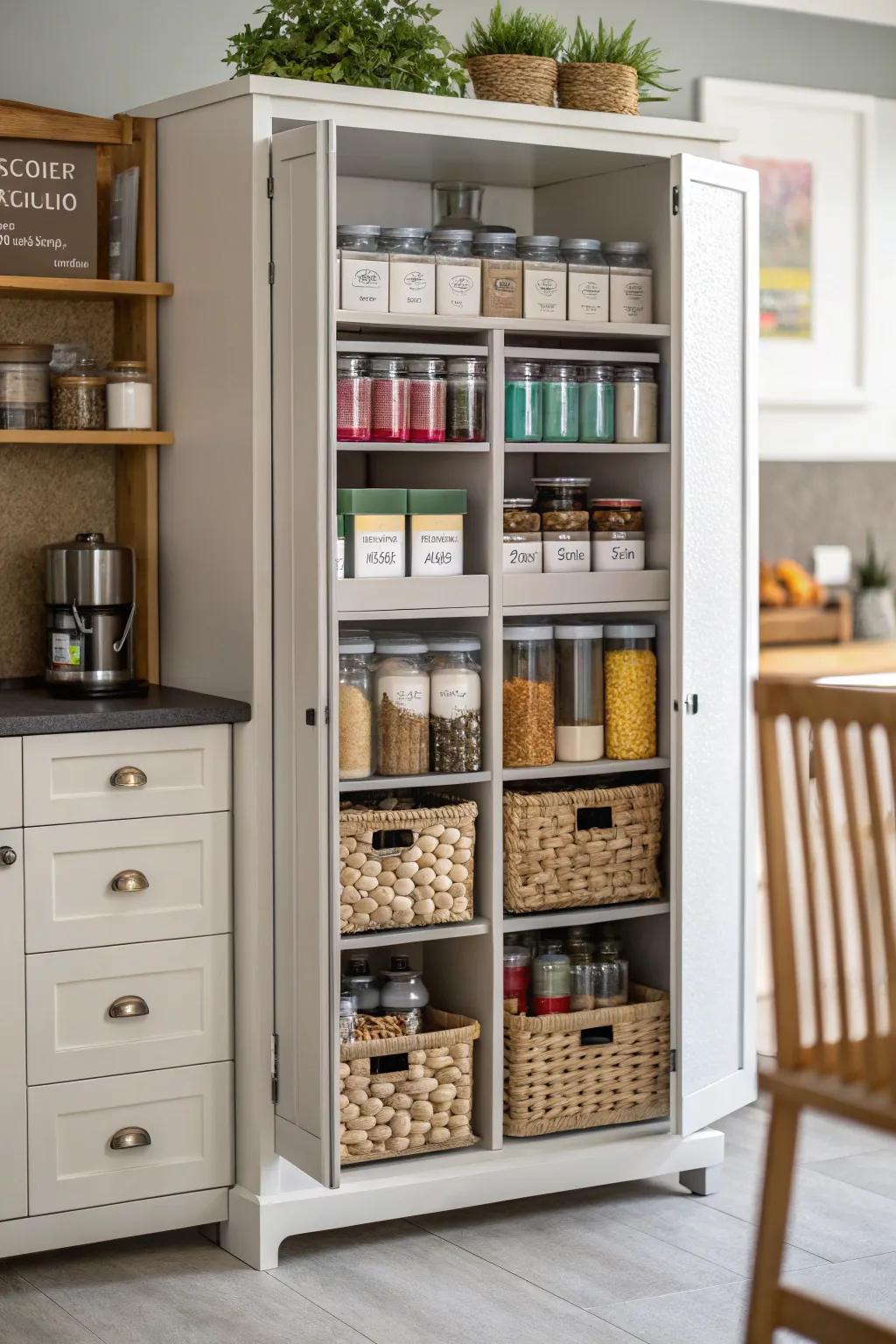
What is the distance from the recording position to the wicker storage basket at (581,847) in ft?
10.3

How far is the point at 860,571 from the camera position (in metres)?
5.09

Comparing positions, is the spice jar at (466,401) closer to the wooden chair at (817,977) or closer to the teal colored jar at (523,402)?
the teal colored jar at (523,402)

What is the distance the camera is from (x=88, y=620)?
3119mm

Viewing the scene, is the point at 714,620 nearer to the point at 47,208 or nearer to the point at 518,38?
the point at 518,38

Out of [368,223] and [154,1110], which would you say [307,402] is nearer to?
[368,223]

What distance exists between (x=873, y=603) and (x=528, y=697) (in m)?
2.22

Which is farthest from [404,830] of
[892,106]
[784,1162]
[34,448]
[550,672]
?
[892,106]

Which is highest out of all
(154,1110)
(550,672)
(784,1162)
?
(550,672)

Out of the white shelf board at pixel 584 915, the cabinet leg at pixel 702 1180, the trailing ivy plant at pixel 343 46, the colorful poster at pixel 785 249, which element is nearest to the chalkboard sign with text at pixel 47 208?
the trailing ivy plant at pixel 343 46

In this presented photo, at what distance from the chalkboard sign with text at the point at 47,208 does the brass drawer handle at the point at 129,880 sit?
3.61ft

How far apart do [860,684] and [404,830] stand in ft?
4.74

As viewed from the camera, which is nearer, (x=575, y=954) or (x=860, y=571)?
(x=575, y=954)

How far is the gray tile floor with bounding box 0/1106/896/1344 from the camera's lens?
269cm

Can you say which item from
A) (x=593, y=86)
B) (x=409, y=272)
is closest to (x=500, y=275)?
(x=409, y=272)
